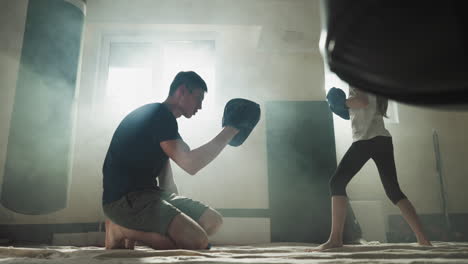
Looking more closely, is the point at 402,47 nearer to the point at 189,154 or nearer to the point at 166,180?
the point at 189,154

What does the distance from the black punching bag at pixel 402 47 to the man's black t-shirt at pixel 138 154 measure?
1199mm

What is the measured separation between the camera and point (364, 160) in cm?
185

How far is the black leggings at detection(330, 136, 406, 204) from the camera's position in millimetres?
1794

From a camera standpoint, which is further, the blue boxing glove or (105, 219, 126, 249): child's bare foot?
the blue boxing glove

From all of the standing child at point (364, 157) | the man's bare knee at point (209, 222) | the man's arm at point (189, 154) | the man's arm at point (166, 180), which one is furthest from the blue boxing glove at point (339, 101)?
the man's arm at point (166, 180)

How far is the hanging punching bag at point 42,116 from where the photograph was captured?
75.1 inches

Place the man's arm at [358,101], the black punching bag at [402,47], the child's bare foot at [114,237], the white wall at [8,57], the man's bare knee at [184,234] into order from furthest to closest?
the white wall at [8,57]
the man's arm at [358,101]
the child's bare foot at [114,237]
the man's bare knee at [184,234]
the black punching bag at [402,47]

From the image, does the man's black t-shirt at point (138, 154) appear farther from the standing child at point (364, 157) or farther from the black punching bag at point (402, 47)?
the black punching bag at point (402, 47)

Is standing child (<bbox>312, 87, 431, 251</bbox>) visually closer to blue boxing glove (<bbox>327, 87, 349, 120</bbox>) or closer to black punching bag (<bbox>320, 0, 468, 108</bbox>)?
blue boxing glove (<bbox>327, 87, 349, 120</bbox>)

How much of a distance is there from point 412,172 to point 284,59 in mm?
1672

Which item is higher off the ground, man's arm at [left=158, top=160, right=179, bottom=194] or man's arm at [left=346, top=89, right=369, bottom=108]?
man's arm at [left=346, top=89, right=369, bottom=108]

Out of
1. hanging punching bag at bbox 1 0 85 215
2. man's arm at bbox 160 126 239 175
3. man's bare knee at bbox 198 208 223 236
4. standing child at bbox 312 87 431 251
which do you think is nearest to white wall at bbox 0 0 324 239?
hanging punching bag at bbox 1 0 85 215

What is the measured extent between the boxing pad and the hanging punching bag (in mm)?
1041

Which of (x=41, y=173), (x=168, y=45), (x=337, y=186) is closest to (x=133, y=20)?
(x=168, y=45)
